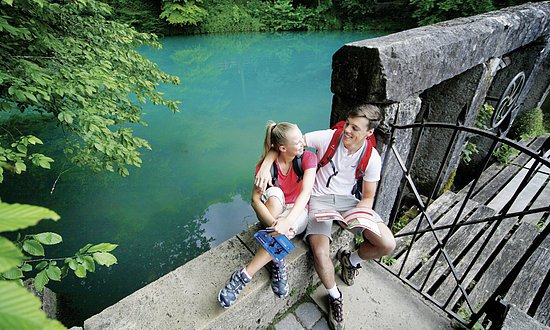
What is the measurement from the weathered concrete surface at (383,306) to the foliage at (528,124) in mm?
4781

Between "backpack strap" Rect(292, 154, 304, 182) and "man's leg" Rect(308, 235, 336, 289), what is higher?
"backpack strap" Rect(292, 154, 304, 182)

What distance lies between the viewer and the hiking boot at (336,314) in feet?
5.79

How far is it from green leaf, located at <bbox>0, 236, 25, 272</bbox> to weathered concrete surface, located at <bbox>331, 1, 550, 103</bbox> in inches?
68.4

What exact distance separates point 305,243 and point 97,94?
7.73ft

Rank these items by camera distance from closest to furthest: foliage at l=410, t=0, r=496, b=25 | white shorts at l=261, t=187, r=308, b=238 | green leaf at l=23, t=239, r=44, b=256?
green leaf at l=23, t=239, r=44, b=256 → white shorts at l=261, t=187, r=308, b=238 → foliage at l=410, t=0, r=496, b=25

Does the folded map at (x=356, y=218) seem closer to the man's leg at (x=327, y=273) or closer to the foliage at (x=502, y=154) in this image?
the man's leg at (x=327, y=273)

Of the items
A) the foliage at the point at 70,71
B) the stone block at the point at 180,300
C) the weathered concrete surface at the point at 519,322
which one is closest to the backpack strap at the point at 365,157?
the stone block at the point at 180,300

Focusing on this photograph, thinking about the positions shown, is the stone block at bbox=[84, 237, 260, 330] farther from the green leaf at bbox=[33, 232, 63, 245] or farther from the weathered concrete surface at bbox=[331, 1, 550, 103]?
the weathered concrete surface at bbox=[331, 1, 550, 103]

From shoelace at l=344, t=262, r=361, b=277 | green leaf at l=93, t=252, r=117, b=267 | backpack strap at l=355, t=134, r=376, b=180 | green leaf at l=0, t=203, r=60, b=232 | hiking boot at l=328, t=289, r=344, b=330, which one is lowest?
hiking boot at l=328, t=289, r=344, b=330

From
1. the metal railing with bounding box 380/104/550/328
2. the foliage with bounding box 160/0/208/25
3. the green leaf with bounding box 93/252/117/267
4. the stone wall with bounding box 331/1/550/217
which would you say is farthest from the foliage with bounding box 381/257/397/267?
the foliage with bounding box 160/0/208/25

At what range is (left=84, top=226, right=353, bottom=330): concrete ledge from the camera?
140cm

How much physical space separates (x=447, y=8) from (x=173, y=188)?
15.7 metres

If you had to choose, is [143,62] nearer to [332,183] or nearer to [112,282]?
[332,183]

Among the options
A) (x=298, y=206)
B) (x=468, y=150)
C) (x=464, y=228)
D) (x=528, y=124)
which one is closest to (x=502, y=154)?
(x=468, y=150)
